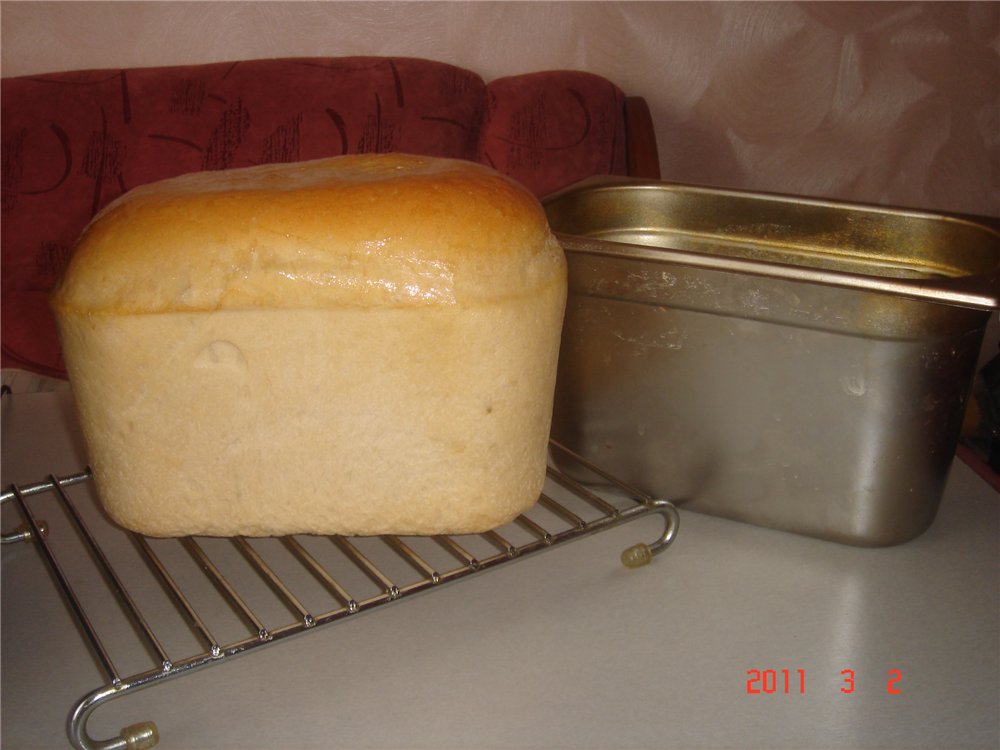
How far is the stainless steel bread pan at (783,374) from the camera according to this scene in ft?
2.47

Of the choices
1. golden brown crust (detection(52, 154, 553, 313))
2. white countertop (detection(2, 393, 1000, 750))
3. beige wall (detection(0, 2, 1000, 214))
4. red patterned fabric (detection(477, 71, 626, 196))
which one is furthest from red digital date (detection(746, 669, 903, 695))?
beige wall (detection(0, 2, 1000, 214))

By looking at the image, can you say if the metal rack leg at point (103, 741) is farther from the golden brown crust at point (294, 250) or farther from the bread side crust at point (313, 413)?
the golden brown crust at point (294, 250)

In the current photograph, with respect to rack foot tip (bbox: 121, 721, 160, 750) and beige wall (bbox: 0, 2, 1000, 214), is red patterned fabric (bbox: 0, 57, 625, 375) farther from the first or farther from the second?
rack foot tip (bbox: 121, 721, 160, 750)

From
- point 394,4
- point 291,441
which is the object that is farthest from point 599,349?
point 394,4

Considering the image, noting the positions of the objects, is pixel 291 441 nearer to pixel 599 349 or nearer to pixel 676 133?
pixel 599 349

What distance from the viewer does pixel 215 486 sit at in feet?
2.27

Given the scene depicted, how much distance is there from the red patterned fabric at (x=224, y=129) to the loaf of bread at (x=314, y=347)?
0.86m

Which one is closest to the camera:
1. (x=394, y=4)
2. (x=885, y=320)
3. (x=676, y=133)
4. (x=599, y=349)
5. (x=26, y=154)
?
(x=885, y=320)

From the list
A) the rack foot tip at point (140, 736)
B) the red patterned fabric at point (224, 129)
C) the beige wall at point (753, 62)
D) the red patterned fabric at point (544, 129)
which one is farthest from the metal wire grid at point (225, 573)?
the beige wall at point (753, 62)

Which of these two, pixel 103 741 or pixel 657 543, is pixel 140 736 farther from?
pixel 657 543

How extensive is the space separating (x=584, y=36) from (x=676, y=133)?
0.28 meters

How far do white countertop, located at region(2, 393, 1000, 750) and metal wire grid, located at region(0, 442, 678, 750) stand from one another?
0.09ft

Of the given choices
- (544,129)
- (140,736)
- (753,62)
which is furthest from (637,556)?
(753,62)

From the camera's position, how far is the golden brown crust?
2.07ft
